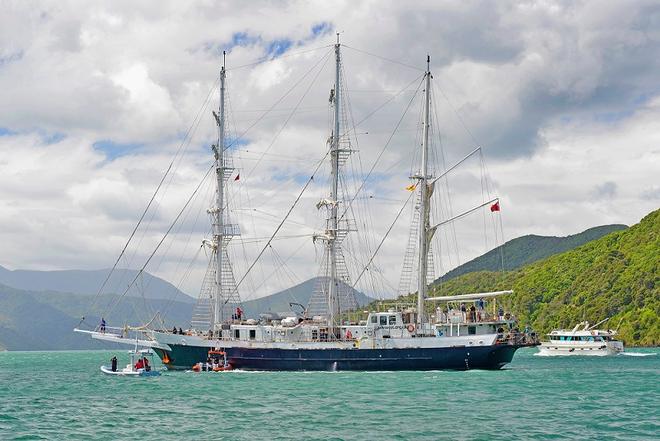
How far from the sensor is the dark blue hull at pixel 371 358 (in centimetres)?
7788

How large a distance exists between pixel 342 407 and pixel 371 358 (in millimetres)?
27776

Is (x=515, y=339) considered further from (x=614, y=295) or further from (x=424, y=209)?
(x=614, y=295)

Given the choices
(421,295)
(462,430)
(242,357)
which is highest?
(421,295)

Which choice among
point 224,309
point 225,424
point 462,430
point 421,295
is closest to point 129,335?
point 224,309

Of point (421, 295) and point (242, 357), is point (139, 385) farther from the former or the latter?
point (421, 295)

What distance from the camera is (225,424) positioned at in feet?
147

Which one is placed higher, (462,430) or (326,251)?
(326,251)

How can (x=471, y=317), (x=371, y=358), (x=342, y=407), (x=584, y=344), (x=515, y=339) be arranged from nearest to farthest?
(x=342, y=407) < (x=371, y=358) < (x=515, y=339) < (x=471, y=317) < (x=584, y=344)

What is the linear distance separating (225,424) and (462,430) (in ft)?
40.5

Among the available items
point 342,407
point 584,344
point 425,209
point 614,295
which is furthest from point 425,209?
point 614,295

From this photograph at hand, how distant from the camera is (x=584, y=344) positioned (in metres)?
132

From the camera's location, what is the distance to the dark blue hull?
7788 cm

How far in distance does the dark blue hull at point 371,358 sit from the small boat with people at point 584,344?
179 feet

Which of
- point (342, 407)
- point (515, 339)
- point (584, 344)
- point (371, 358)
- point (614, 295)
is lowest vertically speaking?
point (342, 407)
